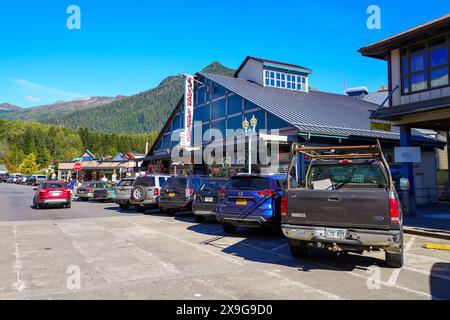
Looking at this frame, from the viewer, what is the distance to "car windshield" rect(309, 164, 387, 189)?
8.19m

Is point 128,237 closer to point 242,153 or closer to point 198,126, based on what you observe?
point 242,153

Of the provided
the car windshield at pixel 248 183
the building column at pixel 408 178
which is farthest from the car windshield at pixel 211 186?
the building column at pixel 408 178

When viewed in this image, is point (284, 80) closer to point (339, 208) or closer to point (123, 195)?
point (123, 195)

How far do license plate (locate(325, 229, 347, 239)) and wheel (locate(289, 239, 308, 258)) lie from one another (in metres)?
0.82

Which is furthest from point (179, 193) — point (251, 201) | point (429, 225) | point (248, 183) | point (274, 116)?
point (429, 225)

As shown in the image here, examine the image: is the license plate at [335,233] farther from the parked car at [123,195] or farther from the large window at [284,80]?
the large window at [284,80]

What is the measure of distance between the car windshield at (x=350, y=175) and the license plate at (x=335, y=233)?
203 centimetres

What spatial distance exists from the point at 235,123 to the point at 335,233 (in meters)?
18.7

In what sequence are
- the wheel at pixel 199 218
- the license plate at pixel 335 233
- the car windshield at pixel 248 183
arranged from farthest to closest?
1. the wheel at pixel 199 218
2. the car windshield at pixel 248 183
3. the license plate at pixel 335 233

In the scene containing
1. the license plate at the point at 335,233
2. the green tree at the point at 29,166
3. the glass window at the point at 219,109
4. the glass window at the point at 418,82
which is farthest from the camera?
the green tree at the point at 29,166

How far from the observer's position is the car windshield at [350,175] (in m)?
8.19

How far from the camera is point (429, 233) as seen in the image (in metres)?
10.9

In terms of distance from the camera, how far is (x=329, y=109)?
1000 inches
